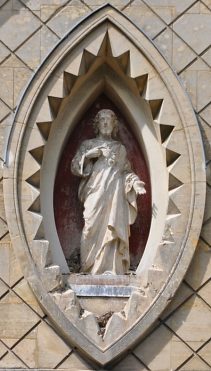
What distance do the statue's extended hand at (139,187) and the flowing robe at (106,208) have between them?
0.18ft

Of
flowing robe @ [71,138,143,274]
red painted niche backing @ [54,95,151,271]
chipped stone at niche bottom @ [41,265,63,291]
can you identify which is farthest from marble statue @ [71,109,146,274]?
chipped stone at niche bottom @ [41,265,63,291]

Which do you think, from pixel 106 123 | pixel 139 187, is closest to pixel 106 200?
pixel 139 187

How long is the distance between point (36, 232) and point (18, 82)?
47.8 inches

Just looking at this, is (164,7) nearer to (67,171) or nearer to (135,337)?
(67,171)

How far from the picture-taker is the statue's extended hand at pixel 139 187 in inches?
596

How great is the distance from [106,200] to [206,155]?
0.86 meters

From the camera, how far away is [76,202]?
1549 cm

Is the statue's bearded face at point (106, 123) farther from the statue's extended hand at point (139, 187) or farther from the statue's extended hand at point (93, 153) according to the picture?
the statue's extended hand at point (139, 187)

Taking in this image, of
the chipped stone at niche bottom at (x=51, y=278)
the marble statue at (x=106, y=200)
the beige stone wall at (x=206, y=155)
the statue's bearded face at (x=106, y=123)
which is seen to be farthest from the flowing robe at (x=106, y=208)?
the beige stone wall at (x=206, y=155)

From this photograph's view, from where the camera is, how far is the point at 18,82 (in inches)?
602

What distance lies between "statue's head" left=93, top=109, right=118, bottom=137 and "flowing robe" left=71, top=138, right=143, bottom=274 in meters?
0.14

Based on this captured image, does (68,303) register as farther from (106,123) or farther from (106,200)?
(106,123)

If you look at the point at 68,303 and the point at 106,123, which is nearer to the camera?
the point at 68,303

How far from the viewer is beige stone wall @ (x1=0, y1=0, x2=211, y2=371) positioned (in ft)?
48.8
